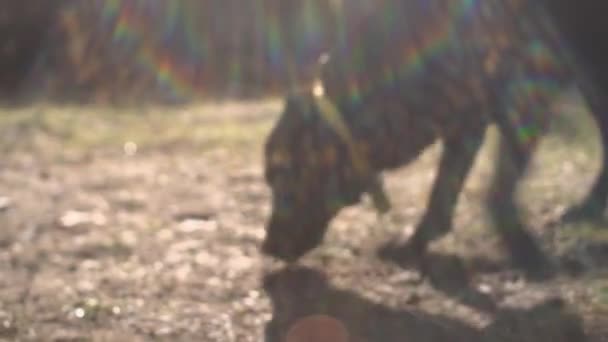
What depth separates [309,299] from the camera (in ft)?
16.1

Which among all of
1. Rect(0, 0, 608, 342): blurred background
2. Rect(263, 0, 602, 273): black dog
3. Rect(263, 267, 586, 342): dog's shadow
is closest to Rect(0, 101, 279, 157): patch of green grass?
Rect(0, 0, 608, 342): blurred background

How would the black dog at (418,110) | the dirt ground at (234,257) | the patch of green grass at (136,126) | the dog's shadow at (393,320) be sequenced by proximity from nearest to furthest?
1. the dog's shadow at (393,320)
2. the dirt ground at (234,257)
3. the black dog at (418,110)
4. the patch of green grass at (136,126)

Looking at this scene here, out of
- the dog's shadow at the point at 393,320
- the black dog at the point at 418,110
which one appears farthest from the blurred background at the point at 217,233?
the black dog at the point at 418,110

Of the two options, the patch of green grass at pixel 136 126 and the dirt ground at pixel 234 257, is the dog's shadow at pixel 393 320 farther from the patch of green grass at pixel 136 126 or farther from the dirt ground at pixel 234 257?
the patch of green grass at pixel 136 126

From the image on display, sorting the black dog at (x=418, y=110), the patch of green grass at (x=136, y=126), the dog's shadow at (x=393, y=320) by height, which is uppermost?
the black dog at (x=418, y=110)

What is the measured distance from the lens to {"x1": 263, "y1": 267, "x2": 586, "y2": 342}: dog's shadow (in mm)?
4527

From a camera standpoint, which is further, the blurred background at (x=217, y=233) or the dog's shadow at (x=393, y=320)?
the blurred background at (x=217, y=233)

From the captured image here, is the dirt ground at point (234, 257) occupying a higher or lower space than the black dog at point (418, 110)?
lower

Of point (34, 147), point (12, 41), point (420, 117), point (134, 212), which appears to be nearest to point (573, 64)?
point (420, 117)

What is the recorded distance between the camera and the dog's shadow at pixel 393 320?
14.9 feet

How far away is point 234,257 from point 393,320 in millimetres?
1032

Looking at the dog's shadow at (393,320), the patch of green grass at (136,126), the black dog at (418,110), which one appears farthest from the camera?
the patch of green grass at (136,126)

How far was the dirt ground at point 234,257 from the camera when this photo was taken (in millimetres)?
4652

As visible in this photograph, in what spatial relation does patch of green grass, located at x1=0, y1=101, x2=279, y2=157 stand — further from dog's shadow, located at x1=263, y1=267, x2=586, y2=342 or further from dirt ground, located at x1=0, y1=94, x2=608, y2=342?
dog's shadow, located at x1=263, y1=267, x2=586, y2=342
